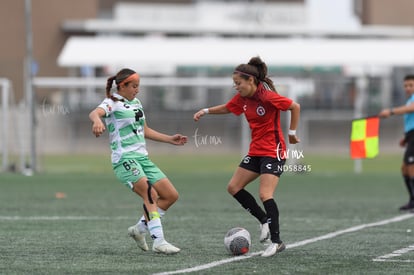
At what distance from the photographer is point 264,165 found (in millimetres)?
10461

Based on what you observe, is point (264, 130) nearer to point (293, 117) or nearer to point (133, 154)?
point (293, 117)

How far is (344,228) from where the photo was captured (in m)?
13.1

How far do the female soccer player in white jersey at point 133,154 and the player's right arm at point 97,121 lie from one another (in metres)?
0.14

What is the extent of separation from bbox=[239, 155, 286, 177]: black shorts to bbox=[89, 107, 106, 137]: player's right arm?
1.60m

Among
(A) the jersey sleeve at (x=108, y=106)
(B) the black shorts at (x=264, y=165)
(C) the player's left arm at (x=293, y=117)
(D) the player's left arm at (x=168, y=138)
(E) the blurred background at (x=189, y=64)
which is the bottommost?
(E) the blurred background at (x=189, y=64)

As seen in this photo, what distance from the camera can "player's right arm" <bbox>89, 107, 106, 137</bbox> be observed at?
924 centimetres

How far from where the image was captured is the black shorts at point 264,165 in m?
Answer: 10.4

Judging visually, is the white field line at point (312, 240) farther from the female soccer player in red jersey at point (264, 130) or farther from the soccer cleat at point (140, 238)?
the soccer cleat at point (140, 238)

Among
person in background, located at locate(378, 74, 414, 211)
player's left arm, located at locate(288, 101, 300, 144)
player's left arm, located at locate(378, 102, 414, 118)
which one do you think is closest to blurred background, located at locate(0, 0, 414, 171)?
person in background, located at locate(378, 74, 414, 211)

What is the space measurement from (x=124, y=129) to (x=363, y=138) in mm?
4303

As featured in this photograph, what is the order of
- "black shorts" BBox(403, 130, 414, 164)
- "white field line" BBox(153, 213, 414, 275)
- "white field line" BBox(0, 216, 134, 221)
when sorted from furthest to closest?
"black shorts" BBox(403, 130, 414, 164), "white field line" BBox(0, 216, 134, 221), "white field line" BBox(153, 213, 414, 275)

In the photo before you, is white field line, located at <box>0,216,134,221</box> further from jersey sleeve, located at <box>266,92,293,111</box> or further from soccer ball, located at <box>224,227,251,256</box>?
jersey sleeve, located at <box>266,92,293,111</box>

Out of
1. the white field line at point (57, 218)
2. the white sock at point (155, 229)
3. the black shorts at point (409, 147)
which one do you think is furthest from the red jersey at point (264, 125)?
the black shorts at point (409, 147)

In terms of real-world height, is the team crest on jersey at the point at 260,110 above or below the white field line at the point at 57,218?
above
